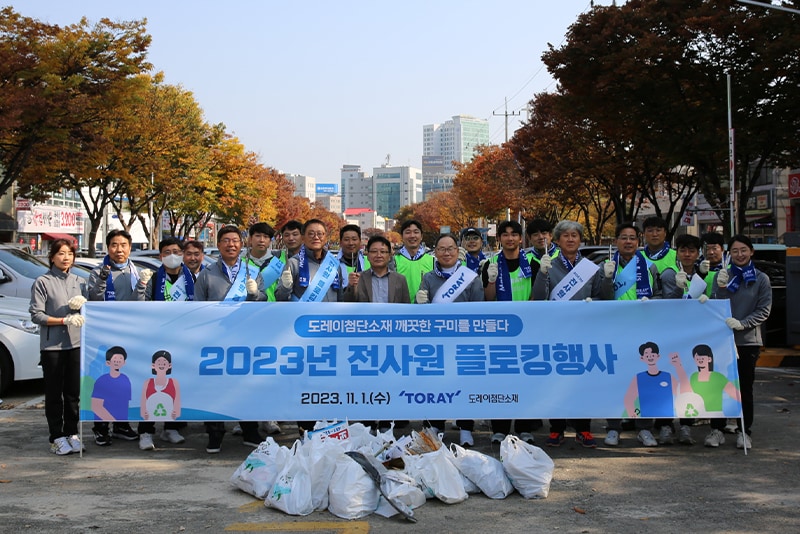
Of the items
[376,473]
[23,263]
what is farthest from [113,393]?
[23,263]

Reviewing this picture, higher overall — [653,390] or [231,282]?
[231,282]

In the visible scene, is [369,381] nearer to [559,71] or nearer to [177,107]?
[559,71]

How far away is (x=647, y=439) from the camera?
7.03 metres

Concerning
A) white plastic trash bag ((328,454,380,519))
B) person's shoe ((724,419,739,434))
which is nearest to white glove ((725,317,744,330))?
person's shoe ((724,419,739,434))

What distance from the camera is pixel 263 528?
16.3 feet

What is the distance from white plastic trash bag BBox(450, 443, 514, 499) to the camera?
18.2 ft

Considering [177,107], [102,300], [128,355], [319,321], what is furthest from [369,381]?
[177,107]

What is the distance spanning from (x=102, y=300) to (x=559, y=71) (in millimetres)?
18100

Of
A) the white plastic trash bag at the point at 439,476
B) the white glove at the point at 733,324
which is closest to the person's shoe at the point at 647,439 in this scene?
the white glove at the point at 733,324

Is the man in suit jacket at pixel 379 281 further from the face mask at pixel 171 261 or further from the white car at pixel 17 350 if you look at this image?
the white car at pixel 17 350

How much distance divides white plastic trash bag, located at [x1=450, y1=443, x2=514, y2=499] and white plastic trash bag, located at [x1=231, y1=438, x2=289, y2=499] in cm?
121

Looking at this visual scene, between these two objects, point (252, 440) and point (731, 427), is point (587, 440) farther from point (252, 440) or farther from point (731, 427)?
point (252, 440)

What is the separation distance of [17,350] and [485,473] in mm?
6414

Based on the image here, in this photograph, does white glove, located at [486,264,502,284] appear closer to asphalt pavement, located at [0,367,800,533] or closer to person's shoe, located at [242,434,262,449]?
asphalt pavement, located at [0,367,800,533]
